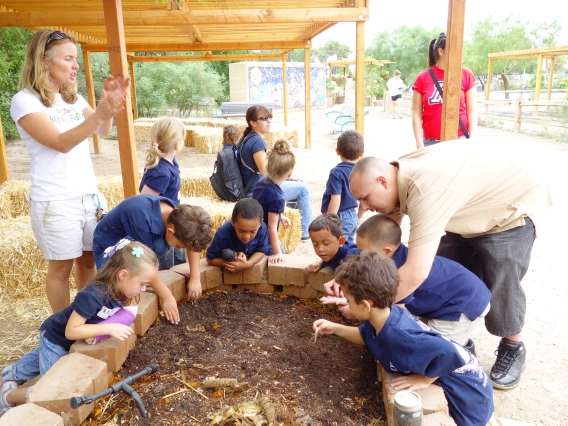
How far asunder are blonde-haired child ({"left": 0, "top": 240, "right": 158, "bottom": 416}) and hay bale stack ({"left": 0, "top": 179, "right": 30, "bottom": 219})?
3.78 m

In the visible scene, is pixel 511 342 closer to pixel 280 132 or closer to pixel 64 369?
pixel 64 369

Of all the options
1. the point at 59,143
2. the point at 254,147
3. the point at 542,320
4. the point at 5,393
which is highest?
the point at 59,143

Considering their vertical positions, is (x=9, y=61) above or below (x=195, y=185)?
above

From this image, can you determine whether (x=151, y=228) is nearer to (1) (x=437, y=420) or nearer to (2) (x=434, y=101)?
(1) (x=437, y=420)

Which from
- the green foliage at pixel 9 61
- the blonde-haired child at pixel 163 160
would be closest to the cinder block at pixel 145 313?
the blonde-haired child at pixel 163 160

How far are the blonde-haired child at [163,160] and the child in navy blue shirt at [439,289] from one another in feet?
5.97

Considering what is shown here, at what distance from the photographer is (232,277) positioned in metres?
3.25

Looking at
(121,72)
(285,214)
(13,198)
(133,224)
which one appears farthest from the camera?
(13,198)

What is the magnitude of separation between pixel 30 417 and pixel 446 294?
1.87 m

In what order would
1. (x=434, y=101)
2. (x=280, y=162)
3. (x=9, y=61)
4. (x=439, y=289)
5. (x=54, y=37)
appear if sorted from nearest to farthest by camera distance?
(x=439, y=289) < (x=54, y=37) < (x=280, y=162) < (x=434, y=101) < (x=9, y=61)

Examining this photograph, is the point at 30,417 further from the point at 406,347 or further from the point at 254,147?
the point at 254,147

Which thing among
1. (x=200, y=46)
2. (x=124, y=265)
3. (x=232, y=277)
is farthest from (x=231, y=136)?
(x=200, y=46)

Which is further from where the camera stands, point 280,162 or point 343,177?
point 343,177

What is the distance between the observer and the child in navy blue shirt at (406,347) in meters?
1.87
